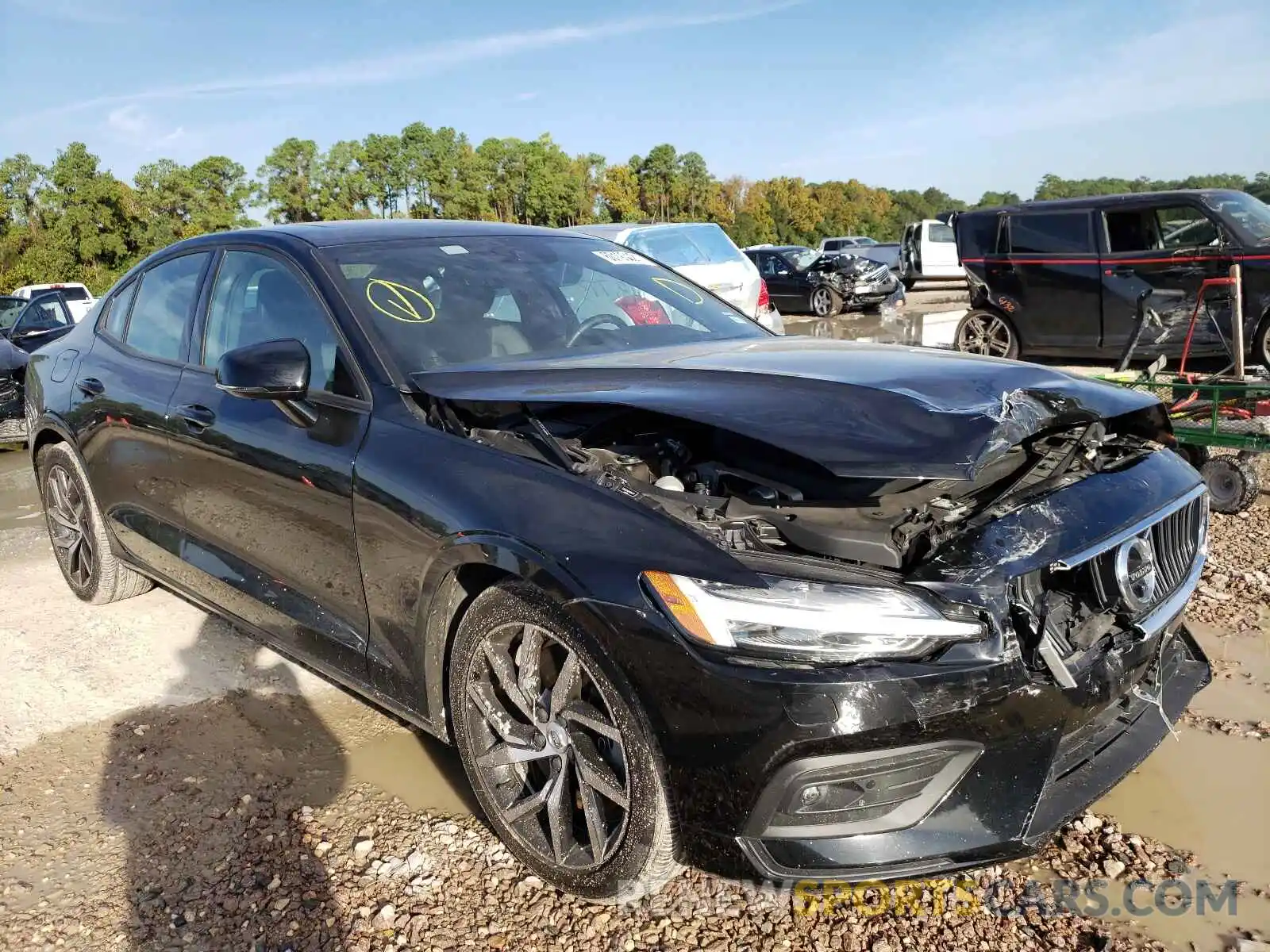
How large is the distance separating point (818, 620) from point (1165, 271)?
27.8 ft

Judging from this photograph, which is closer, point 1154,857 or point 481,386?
point 1154,857

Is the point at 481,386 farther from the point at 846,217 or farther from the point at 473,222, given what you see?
the point at 846,217

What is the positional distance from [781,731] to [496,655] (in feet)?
2.66

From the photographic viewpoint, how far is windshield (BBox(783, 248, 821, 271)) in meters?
19.9

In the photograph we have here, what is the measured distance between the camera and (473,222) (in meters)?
3.92

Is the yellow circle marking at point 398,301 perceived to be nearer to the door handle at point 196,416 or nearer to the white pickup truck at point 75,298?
the door handle at point 196,416

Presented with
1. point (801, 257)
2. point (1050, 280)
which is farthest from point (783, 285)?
point (1050, 280)

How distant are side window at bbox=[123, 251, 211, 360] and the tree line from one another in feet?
76.1

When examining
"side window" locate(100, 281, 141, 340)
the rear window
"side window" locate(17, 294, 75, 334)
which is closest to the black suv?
the rear window

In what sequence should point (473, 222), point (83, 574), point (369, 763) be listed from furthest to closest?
point (83, 574)
point (473, 222)
point (369, 763)

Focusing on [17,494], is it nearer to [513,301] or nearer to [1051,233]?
[513,301]

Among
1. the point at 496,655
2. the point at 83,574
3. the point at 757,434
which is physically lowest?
the point at 83,574

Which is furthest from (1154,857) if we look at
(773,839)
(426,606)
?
(426,606)

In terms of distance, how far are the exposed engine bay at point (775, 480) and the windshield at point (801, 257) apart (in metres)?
17.6
